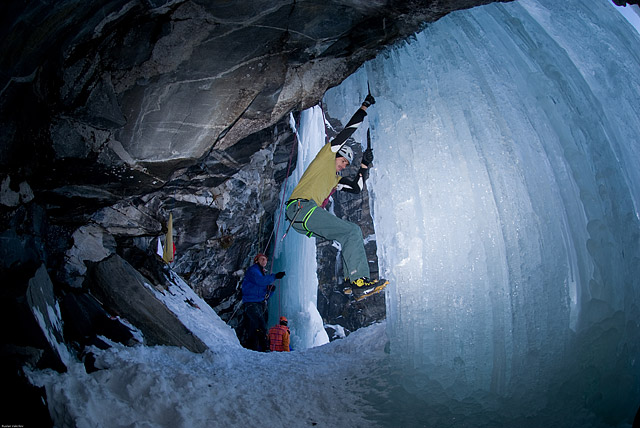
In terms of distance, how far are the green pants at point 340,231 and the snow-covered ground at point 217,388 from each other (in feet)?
2.20

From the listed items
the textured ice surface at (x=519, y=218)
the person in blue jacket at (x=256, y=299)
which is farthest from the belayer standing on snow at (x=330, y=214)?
the person in blue jacket at (x=256, y=299)

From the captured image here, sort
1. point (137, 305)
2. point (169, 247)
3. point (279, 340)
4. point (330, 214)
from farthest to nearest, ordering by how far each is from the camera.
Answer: point (279, 340), point (169, 247), point (330, 214), point (137, 305)

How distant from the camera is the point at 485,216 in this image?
2.76 metres

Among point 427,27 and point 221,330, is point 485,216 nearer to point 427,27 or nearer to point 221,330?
point 427,27

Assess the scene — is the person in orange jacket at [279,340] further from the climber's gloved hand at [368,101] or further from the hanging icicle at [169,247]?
the climber's gloved hand at [368,101]

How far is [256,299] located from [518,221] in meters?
5.34

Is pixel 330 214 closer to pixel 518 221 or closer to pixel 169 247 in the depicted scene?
pixel 518 221

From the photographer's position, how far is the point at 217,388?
2629 millimetres

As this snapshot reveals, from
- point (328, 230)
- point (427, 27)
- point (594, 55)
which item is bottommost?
point (328, 230)

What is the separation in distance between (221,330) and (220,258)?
12.6ft

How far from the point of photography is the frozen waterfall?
2281 mm

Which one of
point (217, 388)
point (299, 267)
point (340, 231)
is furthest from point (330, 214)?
point (299, 267)

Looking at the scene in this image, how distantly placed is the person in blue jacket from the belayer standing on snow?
2.80 metres

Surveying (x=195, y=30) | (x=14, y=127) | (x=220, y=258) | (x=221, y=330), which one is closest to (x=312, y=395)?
(x=221, y=330)
